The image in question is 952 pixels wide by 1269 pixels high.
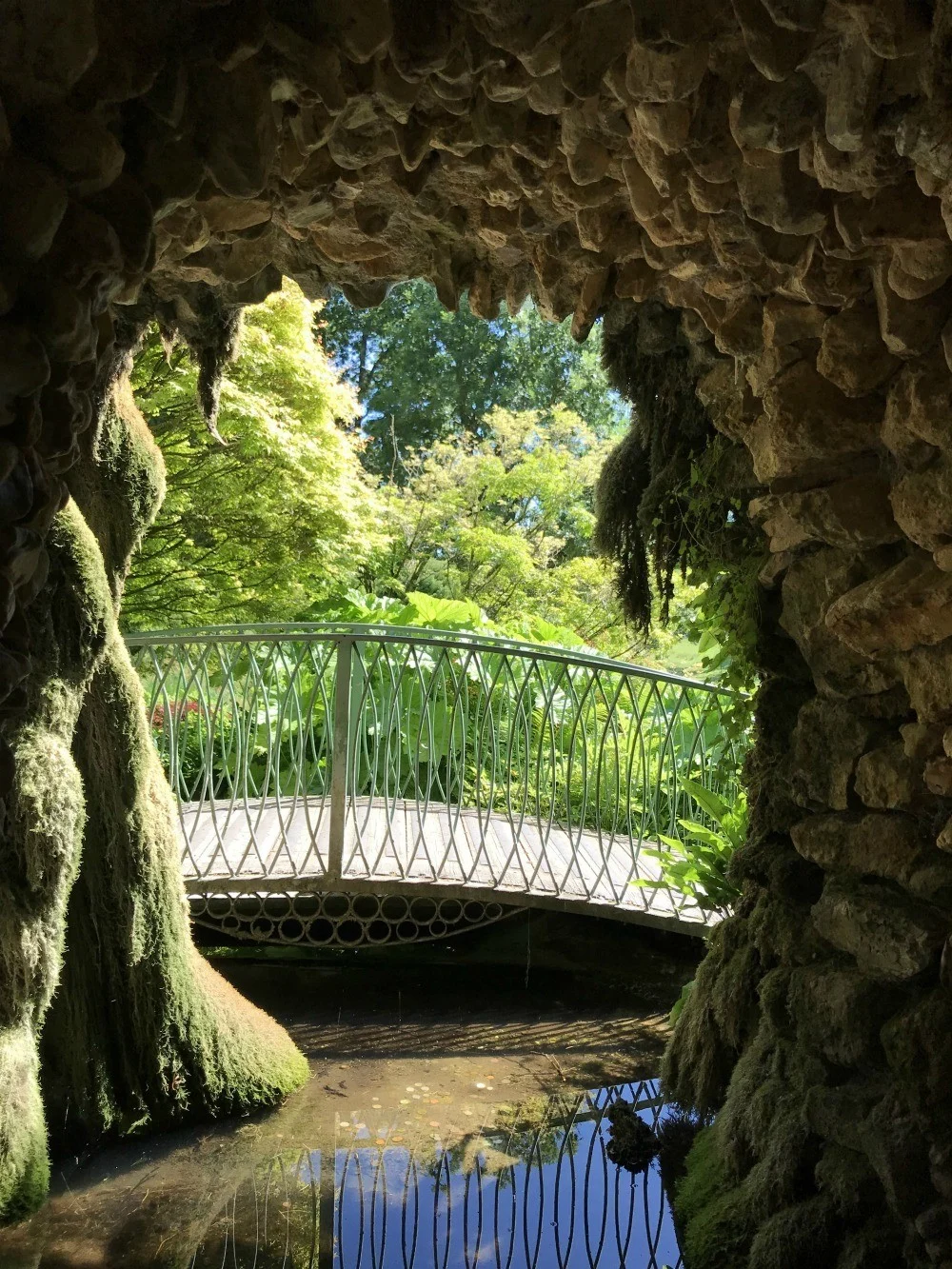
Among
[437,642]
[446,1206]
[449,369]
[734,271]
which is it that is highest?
[449,369]

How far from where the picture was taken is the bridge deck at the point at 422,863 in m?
4.33

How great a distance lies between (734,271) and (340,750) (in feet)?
8.97

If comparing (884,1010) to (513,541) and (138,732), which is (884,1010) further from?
(513,541)

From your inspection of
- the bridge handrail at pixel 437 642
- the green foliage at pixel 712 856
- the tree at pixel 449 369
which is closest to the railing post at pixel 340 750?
the bridge handrail at pixel 437 642

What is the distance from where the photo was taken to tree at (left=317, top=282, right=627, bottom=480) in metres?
13.7

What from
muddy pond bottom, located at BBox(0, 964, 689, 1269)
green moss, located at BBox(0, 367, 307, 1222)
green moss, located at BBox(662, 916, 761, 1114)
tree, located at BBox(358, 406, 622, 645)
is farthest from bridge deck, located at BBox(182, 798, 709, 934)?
tree, located at BBox(358, 406, 622, 645)

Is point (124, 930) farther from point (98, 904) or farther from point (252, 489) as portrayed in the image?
point (252, 489)

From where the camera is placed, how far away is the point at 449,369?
1381 centimetres

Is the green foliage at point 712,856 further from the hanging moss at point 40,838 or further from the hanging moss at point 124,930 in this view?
the hanging moss at point 40,838

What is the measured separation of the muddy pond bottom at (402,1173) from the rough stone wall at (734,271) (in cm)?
48

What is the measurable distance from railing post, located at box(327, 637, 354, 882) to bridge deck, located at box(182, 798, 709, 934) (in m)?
0.05

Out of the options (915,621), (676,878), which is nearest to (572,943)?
(676,878)

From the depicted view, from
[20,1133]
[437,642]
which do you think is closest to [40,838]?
[20,1133]

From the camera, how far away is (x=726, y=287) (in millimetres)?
2371
